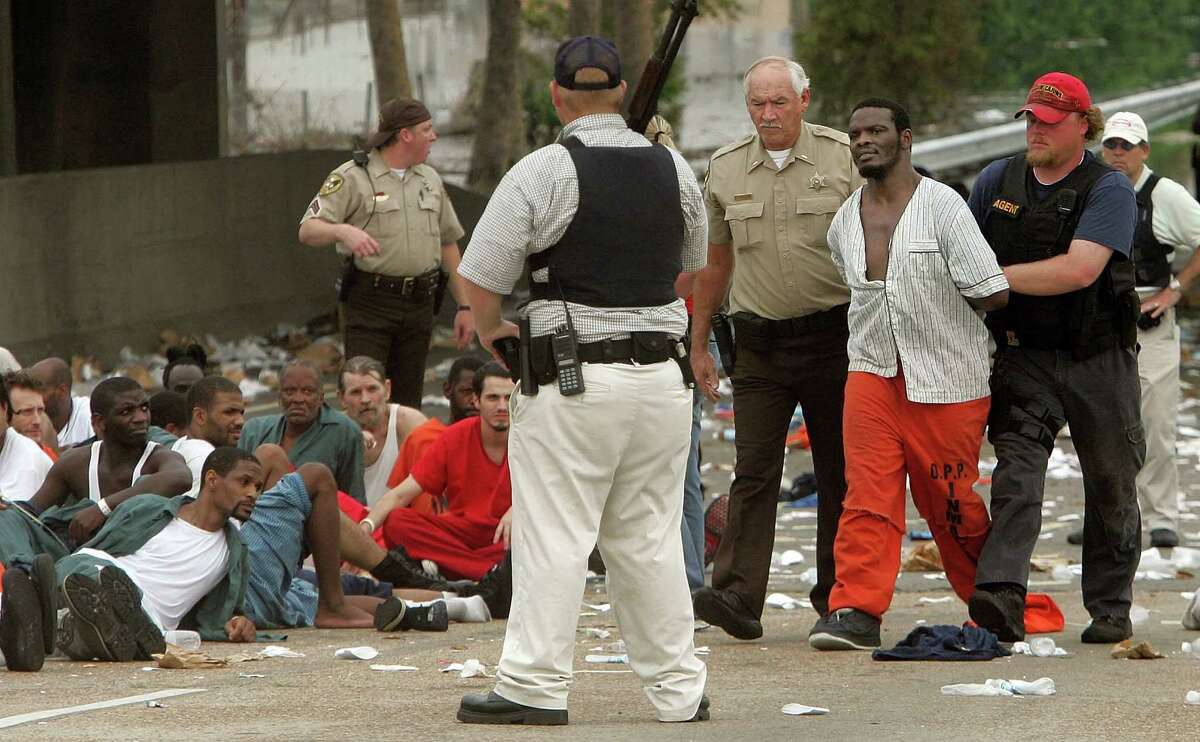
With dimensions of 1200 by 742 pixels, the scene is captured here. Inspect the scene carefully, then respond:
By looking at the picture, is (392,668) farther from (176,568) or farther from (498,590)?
(498,590)

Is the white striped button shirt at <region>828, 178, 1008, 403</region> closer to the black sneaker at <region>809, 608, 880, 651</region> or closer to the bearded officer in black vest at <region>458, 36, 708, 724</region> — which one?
the black sneaker at <region>809, 608, 880, 651</region>

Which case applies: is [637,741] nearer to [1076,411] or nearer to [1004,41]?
[1076,411]

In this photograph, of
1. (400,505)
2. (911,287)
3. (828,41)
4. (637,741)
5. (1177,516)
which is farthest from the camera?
(828,41)

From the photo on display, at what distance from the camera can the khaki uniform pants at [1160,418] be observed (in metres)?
10.1

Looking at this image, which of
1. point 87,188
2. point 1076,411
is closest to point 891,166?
point 1076,411

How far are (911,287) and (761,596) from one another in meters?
1.33

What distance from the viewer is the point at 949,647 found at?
7.14m

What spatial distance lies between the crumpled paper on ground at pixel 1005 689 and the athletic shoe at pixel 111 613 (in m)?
2.71

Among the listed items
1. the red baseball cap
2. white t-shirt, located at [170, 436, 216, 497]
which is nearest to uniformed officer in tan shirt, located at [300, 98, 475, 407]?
white t-shirt, located at [170, 436, 216, 497]

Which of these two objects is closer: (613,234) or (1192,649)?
(613,234)

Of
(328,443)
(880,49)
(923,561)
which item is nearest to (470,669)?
(328,443)

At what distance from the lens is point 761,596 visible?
7.76 meters

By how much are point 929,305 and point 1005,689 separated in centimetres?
134

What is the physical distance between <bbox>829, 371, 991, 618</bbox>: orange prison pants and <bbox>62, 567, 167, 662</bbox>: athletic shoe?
7.63 feet
